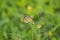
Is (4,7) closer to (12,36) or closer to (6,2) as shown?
(6,2)

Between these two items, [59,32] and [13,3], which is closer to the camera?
[59,32]

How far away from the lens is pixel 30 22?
2.66 m

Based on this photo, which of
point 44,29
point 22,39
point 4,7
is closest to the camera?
point 22,39

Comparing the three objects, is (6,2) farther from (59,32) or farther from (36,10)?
(59,32)

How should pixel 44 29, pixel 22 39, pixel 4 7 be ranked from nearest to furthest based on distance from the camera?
pixel 22 39 → pixel 44 29 → pixel 4 7

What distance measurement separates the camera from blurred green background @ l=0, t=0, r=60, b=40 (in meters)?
2.69

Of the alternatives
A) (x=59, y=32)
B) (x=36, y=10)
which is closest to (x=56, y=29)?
(x=59, y=32)

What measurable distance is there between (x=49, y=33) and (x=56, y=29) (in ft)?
0.37

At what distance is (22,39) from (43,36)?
21 cm

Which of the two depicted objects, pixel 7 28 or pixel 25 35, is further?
pixel 7 28

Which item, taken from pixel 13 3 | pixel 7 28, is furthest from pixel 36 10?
pixel 7 28

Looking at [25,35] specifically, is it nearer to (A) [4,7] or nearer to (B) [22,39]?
(B) [22,39]

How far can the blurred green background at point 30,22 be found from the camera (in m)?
2.69

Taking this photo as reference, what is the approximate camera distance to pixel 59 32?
2.83 meters
